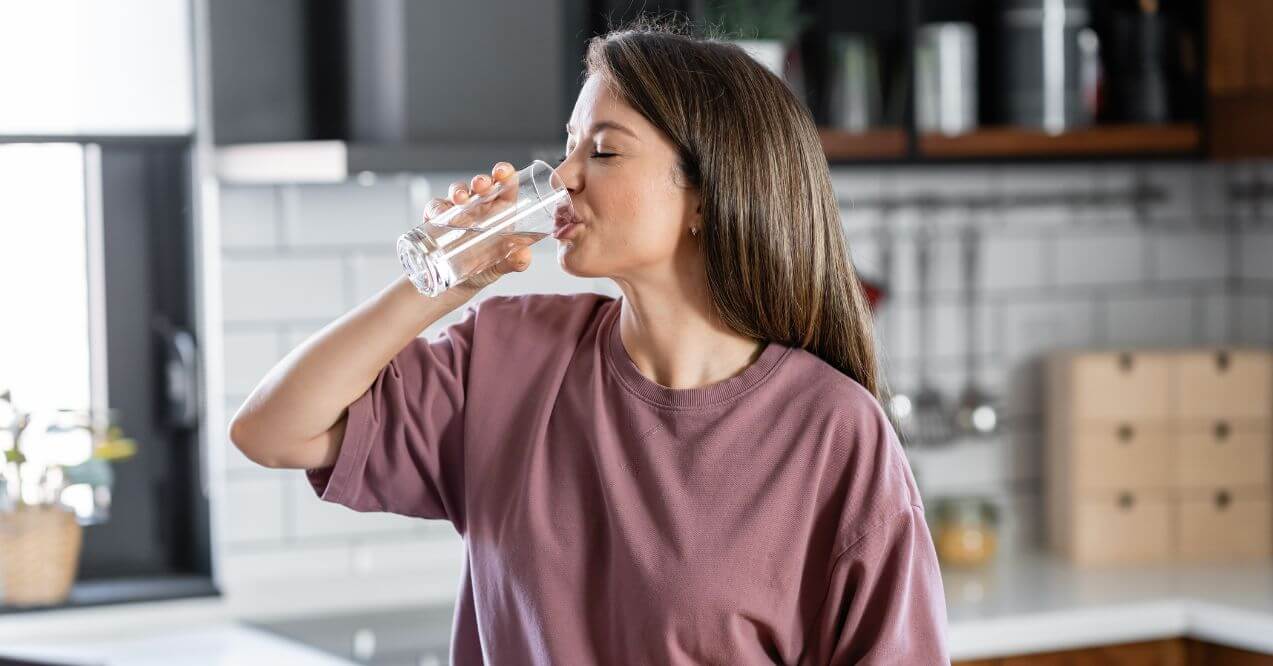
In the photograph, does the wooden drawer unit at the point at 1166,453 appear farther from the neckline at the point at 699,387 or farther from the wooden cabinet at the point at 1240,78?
the neckline at the point at 699,387

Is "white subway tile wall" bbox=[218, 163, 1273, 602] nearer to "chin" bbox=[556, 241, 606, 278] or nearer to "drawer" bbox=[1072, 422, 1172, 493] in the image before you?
"drawer" bbox=[1072, 422, 1172, 493]

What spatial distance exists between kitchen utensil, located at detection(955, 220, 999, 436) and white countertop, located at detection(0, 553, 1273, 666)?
1.04 ft

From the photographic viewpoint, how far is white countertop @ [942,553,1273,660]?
8.20 feet

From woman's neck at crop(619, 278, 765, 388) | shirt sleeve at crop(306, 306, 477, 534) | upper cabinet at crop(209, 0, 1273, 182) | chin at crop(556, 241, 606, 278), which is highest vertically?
upper cabinet at crop(209, 0, 1273, 182)

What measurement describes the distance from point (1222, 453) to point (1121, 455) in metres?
0.20

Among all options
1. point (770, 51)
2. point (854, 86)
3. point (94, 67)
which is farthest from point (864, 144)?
point (94, 67)

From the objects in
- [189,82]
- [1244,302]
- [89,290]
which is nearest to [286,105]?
→ [189,82]

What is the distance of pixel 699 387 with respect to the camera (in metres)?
1.41

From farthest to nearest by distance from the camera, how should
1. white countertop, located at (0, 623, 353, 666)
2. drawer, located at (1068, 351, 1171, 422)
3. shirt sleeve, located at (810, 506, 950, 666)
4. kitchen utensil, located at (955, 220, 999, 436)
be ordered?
kitchen utensil, located at (955, 220, 999, 436), drawer, located at (1068, 351, 1171, 422), white countertop, located at (0, 623, 353, 666), shirt sleeve, located at (810, 506, 950, 666)

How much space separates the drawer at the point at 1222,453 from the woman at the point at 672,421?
5.73 ft

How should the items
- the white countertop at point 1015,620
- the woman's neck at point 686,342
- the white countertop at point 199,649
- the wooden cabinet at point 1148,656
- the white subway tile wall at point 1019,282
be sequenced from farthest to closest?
the white subway tile wall at point 1019,282
the wooden cabinet at point 1148,656
the white countertop at point 1015,620
the white countertop at point 199,649
the woman's neck at point 686,342

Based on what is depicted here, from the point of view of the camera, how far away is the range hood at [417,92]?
221 cm

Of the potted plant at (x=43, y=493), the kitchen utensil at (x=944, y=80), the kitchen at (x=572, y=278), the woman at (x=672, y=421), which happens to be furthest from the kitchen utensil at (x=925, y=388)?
the woman at (x=672, y=421)

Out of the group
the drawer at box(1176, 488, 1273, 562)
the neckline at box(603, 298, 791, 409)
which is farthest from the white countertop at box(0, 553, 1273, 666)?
the neckline at box(603, 298, 791, 409)
